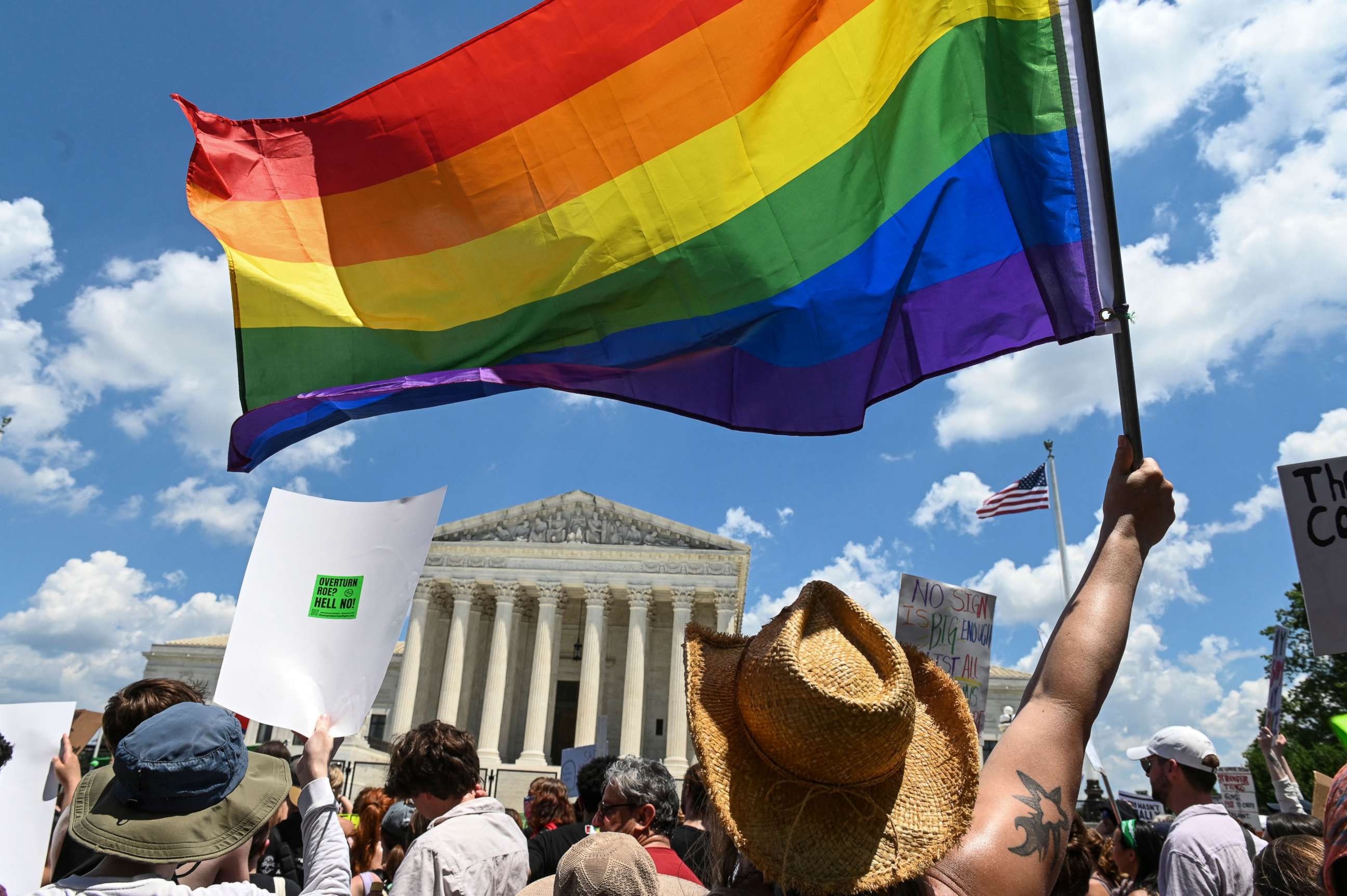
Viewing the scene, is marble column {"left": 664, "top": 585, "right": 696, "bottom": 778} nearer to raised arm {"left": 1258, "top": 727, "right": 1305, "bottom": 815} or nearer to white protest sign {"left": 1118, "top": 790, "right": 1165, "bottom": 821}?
white protest sign {"left": 1118, "top": 790, "right": 1165, "bottom": 821}

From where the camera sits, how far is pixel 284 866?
513 centimetres

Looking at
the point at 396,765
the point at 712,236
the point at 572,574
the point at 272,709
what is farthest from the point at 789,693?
the point at 572,574

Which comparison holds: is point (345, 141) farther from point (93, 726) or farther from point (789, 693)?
point (789, 693)

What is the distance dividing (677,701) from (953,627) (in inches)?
1462

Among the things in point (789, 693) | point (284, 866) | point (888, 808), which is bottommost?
point (284, 866)

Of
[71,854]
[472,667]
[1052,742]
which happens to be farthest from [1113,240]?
[472,667]

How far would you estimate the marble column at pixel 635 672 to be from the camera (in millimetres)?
40125

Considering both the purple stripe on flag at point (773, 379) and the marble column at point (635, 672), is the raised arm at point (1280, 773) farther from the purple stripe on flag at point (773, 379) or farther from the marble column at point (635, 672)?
the marble column at point (635, 672)

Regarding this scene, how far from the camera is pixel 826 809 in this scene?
1.38 metres

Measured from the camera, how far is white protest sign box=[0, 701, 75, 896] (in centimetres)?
313

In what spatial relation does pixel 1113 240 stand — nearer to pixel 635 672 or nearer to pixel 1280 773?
pixel 1280 773

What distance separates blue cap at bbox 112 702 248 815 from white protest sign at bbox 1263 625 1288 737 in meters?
8.11

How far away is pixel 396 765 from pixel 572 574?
40.3 meters

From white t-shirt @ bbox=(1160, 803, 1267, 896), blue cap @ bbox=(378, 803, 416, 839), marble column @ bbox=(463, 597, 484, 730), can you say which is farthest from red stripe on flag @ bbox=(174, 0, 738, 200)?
marble column @ bbox=(463, 597, 484, 730)
